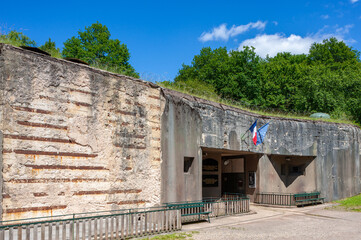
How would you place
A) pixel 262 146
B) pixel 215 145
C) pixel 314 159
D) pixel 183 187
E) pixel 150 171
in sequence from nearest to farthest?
1. pixel 150 171
2. pixel 183 187
3. pixel 215 145
4. pixel 262 146
5. pixel 314 159

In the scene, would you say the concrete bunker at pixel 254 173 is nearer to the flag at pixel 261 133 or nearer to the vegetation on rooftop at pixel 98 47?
the flag at pixel 261 133

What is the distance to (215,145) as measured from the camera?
49.9 ft

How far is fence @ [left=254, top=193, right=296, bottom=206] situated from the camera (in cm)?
1845

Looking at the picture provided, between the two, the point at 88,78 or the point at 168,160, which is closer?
the point at 88,78

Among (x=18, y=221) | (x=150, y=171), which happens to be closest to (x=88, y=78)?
(x=150, y=171)

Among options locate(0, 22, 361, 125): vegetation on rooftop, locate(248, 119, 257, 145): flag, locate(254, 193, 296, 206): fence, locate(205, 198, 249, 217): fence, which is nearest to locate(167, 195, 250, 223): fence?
locate(205, 198, 249, 217): fence

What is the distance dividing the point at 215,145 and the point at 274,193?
20.4 feet

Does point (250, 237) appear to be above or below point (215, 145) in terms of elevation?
below

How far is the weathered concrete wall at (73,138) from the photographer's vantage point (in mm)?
9177

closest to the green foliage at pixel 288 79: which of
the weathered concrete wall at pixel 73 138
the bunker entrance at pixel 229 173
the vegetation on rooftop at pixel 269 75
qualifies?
the vegetation on rooftop at pixel 269 75

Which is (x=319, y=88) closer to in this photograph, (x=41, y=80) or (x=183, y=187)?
(x=183, y=187)

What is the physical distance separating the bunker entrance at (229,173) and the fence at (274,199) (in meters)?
0.61

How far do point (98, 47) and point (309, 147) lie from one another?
20500 millimetres

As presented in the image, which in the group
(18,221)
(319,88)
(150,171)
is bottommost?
(18,221)
